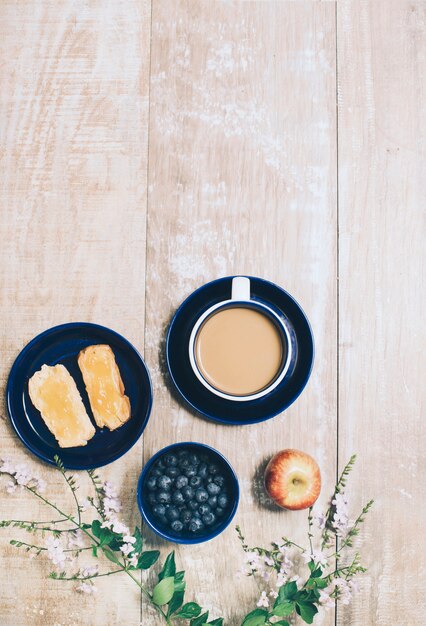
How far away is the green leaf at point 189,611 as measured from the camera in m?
1.05

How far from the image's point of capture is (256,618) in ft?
3.41

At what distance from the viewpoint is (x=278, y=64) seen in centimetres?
115

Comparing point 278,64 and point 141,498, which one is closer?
point 141,498

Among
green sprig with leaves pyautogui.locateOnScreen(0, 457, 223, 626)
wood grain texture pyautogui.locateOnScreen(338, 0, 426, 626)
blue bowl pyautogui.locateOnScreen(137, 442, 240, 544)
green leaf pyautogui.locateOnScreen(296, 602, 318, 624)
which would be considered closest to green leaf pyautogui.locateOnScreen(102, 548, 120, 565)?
green sprig with leaves pyautogui.locateOnScreen(0, 457, 223, 626)

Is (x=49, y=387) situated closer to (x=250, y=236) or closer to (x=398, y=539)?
(x=250, y=236)

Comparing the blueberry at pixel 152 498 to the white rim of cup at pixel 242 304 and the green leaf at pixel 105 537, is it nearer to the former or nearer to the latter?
the green leaf at pixel 105 537

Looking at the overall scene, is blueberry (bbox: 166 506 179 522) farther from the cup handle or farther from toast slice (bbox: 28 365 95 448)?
the cup handle

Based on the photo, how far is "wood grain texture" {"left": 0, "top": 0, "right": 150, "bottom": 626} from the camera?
113 centimetres

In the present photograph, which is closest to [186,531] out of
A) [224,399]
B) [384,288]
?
[224,399]

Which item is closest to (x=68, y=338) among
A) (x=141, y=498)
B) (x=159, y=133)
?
(x=141, y=498)

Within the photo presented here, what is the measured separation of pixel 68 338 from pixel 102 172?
33 centimetres

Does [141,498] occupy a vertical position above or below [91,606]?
above

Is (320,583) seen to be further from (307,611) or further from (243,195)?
(243,195)

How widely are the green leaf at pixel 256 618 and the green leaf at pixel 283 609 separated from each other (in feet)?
0.07
